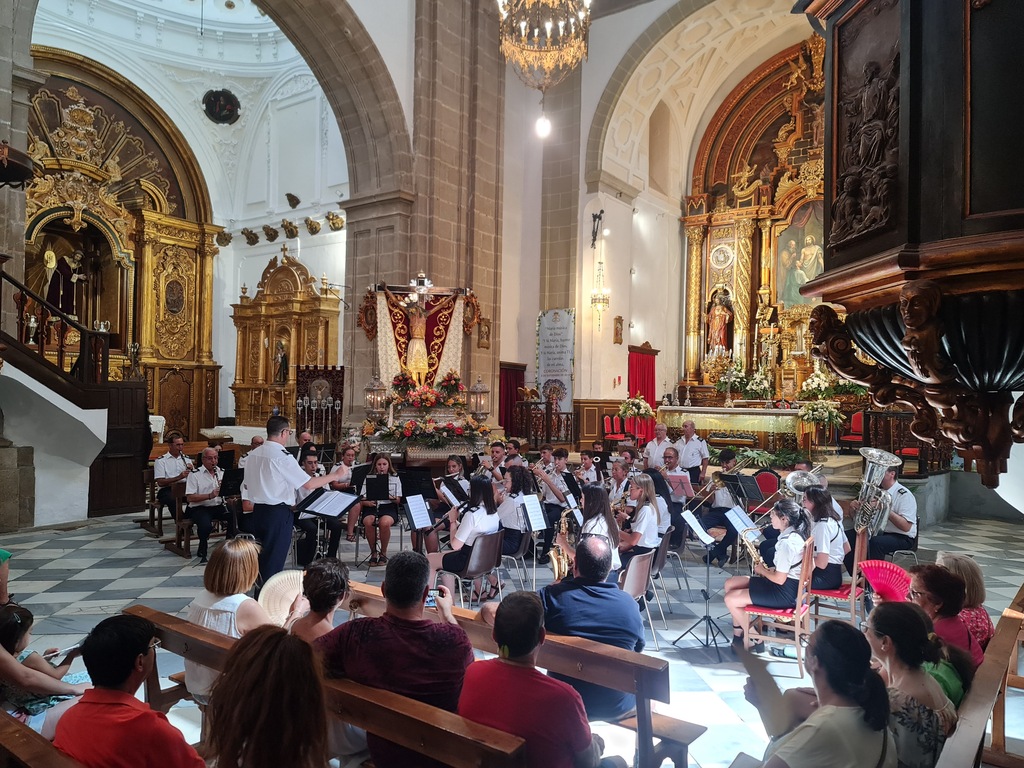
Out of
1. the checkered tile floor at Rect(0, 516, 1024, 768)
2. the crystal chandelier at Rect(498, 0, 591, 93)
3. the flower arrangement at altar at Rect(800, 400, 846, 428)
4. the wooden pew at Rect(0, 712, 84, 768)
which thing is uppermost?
the crystal chandelier at Rect(498, 0, 591, 93)

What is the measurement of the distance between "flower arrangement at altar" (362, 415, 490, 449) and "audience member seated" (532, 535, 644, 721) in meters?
7.75

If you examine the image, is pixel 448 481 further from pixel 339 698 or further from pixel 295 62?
pixel 295 62

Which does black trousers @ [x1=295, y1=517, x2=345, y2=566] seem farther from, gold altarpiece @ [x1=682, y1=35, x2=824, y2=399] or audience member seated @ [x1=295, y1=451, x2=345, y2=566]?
gold altarpiece @ [x1=682, y1=35, x2=824, y2=399]

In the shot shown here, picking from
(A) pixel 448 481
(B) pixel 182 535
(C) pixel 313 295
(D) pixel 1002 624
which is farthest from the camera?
(C) pixel 313 295

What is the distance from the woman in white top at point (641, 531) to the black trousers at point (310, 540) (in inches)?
125

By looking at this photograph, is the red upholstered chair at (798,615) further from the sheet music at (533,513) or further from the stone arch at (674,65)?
the stone arch at (674,65)

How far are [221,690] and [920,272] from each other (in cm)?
215

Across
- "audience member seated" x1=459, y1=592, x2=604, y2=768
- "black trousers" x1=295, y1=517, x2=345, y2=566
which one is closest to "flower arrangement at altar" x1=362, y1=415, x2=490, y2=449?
"black trousers" x1=295, y1=517, x2=345, y2=566

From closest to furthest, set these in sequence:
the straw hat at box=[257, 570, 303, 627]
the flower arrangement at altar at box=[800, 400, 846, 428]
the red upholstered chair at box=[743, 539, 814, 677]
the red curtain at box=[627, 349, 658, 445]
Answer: the straw hat at box=[257, 570, 303, 627] < the red upholstered chair at box=[743, 539, 814, 677] < the flower arrangement at altar at box=[800, 400, 846, 428] < the red curtain at box=[627, 349, 658, 445]

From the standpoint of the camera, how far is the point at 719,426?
1445 cm

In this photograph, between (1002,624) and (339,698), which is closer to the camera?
(339,698)

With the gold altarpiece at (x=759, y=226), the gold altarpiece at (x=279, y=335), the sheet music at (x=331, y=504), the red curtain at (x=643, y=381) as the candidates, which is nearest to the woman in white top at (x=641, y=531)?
the sheet music at (x=331, y=504)

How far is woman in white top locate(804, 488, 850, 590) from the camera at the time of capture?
5273mm

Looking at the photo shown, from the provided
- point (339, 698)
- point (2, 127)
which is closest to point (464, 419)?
point (2, 127)
